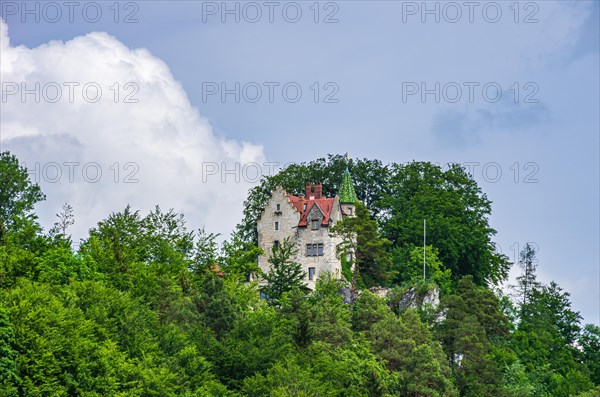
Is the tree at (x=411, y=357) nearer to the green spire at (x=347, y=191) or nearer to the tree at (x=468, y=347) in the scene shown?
the tree at (x=468, y=347)

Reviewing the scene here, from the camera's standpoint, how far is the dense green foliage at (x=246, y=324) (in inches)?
2534

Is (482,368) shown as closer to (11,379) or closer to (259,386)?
(259,386)

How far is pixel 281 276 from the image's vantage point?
9444 centimetres

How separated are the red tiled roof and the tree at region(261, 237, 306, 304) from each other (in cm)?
463

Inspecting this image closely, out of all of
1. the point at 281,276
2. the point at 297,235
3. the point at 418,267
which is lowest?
the point at 281,276

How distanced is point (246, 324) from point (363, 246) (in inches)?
851

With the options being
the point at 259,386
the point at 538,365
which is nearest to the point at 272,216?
the point at 538,365

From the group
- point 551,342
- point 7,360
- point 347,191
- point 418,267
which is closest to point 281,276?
point 347,191

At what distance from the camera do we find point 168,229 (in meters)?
98.8

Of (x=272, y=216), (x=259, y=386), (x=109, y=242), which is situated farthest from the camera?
(x=272, y=216)

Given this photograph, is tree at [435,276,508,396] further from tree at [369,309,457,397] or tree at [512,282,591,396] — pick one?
tree at [512,282,591,396]

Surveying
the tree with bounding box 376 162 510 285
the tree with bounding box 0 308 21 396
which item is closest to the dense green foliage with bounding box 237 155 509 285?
the tree with bounding box 376 162 510 285

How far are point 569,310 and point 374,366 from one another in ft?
138

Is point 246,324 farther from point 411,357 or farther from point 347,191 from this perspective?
point 347,191
